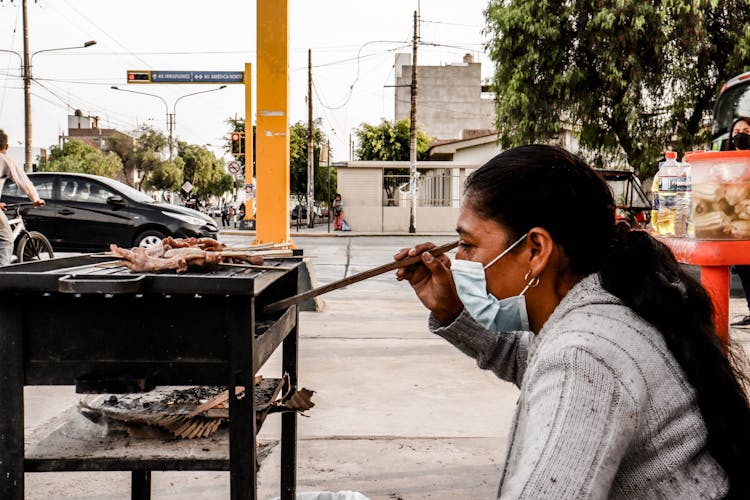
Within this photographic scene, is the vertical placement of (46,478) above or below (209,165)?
below

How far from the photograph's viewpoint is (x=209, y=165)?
2375 inches

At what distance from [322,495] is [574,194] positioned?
1804mm

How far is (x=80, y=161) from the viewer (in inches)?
2021

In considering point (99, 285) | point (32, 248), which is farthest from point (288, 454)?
point (32, 248)

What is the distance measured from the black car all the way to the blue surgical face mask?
9778mm

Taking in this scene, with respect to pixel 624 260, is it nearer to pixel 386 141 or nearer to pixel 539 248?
pixel 539 248

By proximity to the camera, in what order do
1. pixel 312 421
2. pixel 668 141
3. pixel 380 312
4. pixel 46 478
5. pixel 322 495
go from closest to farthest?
pixel 322 495
pixel 46 478
pixel 312 421
pixel 380 312
pixel 668 141

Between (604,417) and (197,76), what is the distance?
21.3 m

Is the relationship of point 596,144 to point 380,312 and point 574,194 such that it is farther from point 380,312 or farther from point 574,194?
point 574,194

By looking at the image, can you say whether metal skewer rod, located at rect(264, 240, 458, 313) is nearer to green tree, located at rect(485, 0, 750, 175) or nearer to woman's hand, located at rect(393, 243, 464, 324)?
woman's hand, located at rect(393, 243, 464, 324)

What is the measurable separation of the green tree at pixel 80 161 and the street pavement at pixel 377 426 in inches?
1893

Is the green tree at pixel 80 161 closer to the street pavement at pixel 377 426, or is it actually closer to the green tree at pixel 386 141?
the green tree at pixel 386 141

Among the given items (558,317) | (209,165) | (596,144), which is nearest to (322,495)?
(558,317)

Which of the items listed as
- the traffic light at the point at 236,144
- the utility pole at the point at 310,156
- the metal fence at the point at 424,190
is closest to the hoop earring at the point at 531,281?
the metal fence at the point at 424,190
